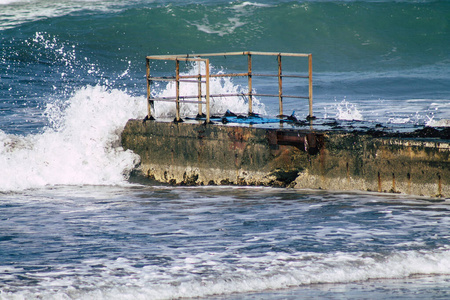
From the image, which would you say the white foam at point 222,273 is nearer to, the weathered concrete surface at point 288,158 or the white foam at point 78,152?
the weathered concrete surface at point 288,158

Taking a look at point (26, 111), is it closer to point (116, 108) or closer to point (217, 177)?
point (116, 108)

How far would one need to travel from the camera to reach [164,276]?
521 centimetres

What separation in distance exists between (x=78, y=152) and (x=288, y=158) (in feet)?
13.4

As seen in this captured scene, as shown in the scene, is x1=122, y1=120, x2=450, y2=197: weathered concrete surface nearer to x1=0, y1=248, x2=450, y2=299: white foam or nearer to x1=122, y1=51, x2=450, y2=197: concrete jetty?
x1=122, y1=51, x2=450, y2=197: concrete jetty

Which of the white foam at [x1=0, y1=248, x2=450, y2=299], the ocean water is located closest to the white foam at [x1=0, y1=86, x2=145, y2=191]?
the ocean water

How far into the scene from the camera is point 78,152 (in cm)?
1075

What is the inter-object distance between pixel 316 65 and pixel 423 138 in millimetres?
21621

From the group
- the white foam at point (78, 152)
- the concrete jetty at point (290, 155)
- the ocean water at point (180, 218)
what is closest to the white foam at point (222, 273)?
the ocean water at point (180, 218)

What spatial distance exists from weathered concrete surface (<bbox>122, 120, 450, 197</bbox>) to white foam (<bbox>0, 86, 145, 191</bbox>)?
0.40 metres

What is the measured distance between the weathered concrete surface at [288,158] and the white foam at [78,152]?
40 cm

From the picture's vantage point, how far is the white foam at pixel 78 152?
10.2m

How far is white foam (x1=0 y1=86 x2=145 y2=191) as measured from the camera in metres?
10.2

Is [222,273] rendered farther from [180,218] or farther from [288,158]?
[288,158]

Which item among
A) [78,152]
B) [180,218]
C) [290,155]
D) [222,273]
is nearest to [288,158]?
[290,155]
